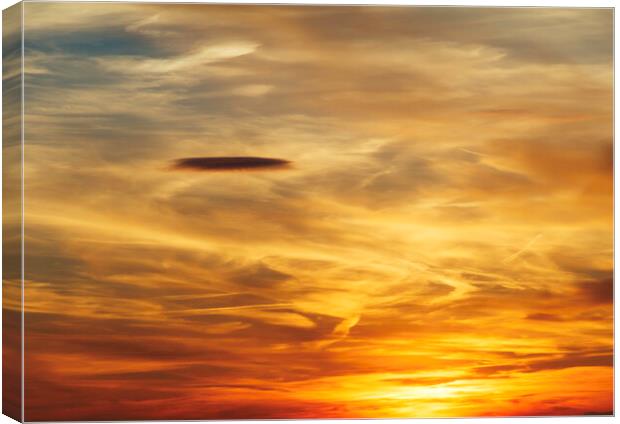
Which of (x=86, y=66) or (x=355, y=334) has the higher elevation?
(x=86, y=66)

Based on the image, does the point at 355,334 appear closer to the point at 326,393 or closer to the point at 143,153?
the point at 326,393

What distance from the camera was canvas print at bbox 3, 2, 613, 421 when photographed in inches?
237

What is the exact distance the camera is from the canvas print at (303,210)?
237 inches

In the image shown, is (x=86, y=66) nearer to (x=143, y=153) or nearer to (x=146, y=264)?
(x=143, y=153)

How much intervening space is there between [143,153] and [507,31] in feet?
6.05

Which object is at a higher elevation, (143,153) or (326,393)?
(143,153)

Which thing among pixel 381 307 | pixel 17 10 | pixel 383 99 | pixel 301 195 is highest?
pixel 17 10

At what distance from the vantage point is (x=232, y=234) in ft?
19.8

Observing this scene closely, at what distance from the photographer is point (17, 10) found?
19.9 feet

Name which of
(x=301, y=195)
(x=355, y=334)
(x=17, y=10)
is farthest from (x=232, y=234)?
(x=17, y=10)

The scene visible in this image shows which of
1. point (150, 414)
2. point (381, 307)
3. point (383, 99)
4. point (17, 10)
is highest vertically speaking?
point (17, 10)

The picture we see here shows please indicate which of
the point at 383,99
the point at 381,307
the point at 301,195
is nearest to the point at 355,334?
the point at 381,307

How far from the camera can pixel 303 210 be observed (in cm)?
608

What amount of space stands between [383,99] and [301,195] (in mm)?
605
